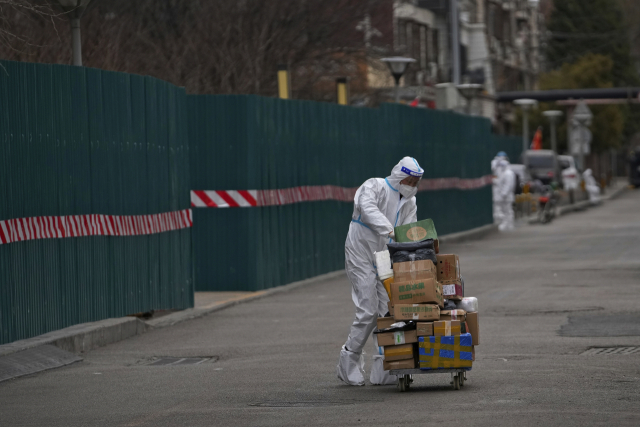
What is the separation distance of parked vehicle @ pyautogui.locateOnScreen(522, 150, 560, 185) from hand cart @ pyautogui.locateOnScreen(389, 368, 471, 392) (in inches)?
1780

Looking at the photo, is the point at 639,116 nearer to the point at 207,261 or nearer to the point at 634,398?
the point at 207,261

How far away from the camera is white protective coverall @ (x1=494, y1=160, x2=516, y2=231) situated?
3419 centimetres

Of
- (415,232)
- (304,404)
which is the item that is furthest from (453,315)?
(304,404)

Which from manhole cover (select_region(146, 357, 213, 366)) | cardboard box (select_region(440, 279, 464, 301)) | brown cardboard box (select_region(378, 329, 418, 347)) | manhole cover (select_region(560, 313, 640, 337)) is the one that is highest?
cardboard box (select_region(440, 279, 464, 301))

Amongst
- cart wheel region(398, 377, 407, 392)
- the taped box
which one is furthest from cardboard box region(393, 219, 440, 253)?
cart wheel region(398, 377, 407, 392)

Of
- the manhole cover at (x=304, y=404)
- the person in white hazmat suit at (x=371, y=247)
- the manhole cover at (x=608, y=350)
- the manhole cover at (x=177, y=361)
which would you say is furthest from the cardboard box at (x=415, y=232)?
the manhole cover at (x=177, y=361)

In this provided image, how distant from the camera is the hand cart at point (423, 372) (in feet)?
31.7

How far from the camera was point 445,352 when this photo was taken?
31.7 ft

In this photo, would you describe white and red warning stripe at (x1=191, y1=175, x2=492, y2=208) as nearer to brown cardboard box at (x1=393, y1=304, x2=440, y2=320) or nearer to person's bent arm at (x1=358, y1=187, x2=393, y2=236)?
person's bent arm at (x1=358, y1=187, x2=393, y2=236)

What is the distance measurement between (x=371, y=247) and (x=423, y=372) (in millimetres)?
1311

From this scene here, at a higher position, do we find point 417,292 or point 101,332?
point 417,292

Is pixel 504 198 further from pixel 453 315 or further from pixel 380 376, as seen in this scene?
pixel 453 315

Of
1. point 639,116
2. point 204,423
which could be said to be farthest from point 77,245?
point 639,116

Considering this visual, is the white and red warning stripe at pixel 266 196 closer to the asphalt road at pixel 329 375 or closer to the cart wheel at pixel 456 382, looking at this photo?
the asphalt road at pixel 329 375
